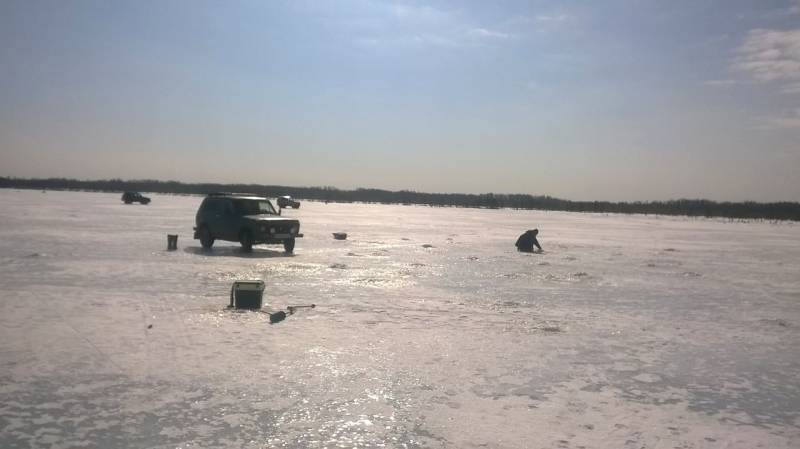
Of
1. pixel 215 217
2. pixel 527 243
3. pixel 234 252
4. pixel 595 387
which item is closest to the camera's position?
pixel 595 387

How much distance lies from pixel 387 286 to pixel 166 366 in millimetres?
7096

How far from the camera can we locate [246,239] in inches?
777

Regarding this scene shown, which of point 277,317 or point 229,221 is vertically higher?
point 229,221

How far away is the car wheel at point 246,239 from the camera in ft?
64.6

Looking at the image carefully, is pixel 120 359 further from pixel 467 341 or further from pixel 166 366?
pixel 467 341

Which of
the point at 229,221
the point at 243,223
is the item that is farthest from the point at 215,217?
the point at 243,223

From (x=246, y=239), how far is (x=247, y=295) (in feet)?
32.9

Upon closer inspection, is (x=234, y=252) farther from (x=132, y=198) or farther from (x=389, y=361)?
(x=132, y=198)

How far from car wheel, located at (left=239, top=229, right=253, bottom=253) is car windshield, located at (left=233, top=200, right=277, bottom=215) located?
3.35ft

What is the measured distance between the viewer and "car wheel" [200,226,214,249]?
69.1 feet

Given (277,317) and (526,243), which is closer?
(277,317)

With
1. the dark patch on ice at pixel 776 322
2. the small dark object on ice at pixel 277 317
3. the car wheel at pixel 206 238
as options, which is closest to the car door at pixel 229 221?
the car wheel at pixel 206 238

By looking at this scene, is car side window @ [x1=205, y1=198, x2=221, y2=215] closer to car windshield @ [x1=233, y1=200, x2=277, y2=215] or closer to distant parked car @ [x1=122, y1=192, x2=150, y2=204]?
car windshield @ [x1=233, y1=200, x2=277, y2=215]

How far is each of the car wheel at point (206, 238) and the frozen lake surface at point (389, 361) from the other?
18.1 ft
